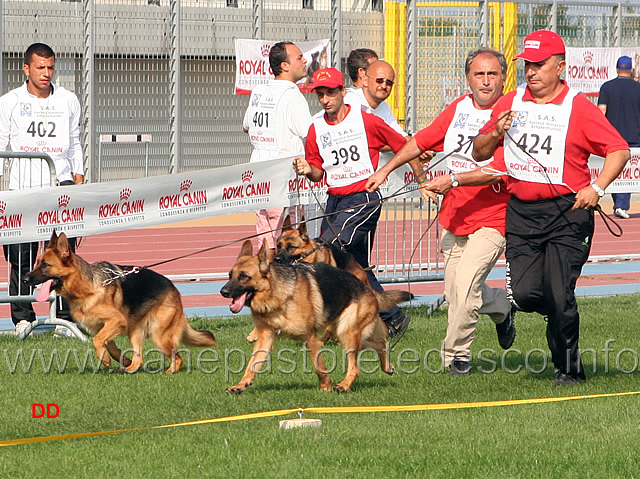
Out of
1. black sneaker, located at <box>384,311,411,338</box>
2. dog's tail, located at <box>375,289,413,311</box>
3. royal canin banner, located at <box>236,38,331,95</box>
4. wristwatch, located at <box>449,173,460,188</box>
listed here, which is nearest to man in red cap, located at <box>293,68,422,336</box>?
black sneaker, located at <box>384,311,411,338</box>

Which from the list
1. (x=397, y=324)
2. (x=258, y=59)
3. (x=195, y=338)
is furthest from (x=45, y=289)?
(x=258, y=59)

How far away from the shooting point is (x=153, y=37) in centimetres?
2012

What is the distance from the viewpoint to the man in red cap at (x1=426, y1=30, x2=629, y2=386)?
Answer: 7.25 metres

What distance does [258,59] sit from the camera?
64.8 ft

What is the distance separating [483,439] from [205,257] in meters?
10.6

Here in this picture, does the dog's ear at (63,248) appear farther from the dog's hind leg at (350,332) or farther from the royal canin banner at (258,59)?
the royal canin banner at (258,59)

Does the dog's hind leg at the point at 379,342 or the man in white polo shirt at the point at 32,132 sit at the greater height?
the man in white polo shirt at the point at 32,132

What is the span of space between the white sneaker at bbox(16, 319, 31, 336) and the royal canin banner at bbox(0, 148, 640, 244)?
84cm

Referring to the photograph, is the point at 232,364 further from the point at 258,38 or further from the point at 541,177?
the point at 258,38

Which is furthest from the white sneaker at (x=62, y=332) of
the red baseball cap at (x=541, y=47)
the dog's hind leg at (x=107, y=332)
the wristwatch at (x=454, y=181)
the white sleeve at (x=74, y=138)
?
the red baseball cap at (x=541, y=47)

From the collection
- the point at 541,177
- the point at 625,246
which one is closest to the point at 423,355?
the point at 541,177

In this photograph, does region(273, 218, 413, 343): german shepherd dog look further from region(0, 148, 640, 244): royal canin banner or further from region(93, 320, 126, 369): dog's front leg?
region(93, 320, 126, 369): dog's front leg

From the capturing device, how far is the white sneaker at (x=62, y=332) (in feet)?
32.8

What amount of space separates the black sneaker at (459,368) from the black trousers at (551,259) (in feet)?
2.56
